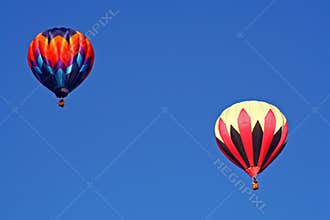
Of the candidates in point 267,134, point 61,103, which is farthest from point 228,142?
point 61,103

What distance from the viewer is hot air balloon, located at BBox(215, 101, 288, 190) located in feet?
113

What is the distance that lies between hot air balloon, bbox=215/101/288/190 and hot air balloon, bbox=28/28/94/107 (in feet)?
17.3

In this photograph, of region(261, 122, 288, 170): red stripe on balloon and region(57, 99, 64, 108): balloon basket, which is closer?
region(261, 122, 288, 170): red stripe on balloon

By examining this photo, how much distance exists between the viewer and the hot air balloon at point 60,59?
36.9 m

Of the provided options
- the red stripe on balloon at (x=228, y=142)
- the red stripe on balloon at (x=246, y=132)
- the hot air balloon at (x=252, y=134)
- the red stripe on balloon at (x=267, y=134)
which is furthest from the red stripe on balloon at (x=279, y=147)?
the red stripe on balloon at (x=228, y=142)

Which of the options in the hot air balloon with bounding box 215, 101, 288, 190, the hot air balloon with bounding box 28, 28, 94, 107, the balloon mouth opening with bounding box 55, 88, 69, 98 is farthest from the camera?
the hot air balloon with bounding box 28, 28, 94, 107

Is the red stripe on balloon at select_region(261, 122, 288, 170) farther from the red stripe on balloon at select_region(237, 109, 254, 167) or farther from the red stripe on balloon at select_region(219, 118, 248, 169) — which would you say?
the red stripe on balloon at select_region(219, 118, 248, 169)

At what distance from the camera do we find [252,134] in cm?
3459

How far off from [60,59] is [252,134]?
7.15 metres

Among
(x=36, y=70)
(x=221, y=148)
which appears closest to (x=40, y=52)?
(x=36, y=70)

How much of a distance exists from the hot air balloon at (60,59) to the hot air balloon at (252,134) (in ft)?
17.3

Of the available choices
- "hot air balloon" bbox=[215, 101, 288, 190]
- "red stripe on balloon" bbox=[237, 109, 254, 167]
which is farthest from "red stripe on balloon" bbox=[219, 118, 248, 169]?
"red stripe on balloon" bbox=[237, 109, 254, 167]

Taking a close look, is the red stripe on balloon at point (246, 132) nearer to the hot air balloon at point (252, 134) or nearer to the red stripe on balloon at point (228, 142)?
the hot air balloon at point (252, 134)

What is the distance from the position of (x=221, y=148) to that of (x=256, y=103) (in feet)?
6.00
